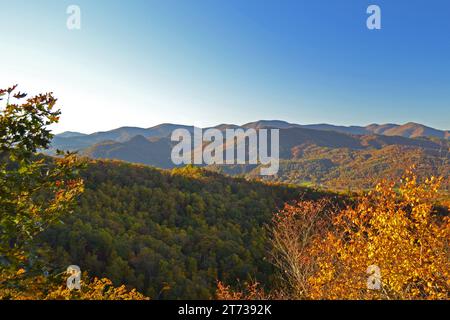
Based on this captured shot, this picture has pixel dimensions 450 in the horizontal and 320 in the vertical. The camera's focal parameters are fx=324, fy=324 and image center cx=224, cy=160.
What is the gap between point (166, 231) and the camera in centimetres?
2816

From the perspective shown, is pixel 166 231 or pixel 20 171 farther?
pixel 166 231

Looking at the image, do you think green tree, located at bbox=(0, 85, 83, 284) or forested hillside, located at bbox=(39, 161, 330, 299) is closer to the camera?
green tree, located at bbox=(0, 85, 83, 284)

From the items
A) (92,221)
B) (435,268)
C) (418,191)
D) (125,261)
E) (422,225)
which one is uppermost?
(418,191)

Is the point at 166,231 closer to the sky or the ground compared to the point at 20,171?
closer to the ground

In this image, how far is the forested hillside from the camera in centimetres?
2144

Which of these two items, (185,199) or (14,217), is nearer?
(14,217)

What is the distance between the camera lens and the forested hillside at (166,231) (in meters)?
21.4

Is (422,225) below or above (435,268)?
above

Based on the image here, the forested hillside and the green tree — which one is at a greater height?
the green tree

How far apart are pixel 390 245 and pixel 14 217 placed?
12366 mm
